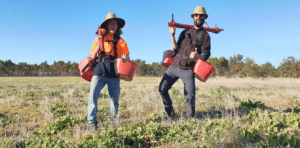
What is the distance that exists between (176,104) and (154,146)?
328cm

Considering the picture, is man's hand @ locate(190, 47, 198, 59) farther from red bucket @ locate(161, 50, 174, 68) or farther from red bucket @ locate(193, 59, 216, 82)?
red bucket @ locate(161, 50, 174, 68)

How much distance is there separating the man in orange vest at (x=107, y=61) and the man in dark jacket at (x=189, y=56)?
126 centimetres

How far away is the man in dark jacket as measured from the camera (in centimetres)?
448

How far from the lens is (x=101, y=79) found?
13.8ft

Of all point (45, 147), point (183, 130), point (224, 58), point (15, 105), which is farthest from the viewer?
point (224, 58)

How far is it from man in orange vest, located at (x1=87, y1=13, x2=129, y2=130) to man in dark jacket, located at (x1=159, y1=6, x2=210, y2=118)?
1263 millimetres

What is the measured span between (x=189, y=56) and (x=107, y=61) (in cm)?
201

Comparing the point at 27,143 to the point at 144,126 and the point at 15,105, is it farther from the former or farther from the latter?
the point at 15,105

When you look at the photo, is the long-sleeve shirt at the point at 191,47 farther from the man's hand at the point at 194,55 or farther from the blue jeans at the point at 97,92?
the blue jeans at the point at 97,92

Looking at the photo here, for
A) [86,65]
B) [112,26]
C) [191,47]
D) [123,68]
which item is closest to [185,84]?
[191,47]

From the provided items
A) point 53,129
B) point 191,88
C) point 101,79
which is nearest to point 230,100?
point 191,88

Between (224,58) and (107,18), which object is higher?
(224,58)

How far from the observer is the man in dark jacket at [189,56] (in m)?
4.48

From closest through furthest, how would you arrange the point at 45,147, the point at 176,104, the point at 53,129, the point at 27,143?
the point at 45,147 < the point at 27,143 < the point at 53,129 < the point at 176,104
